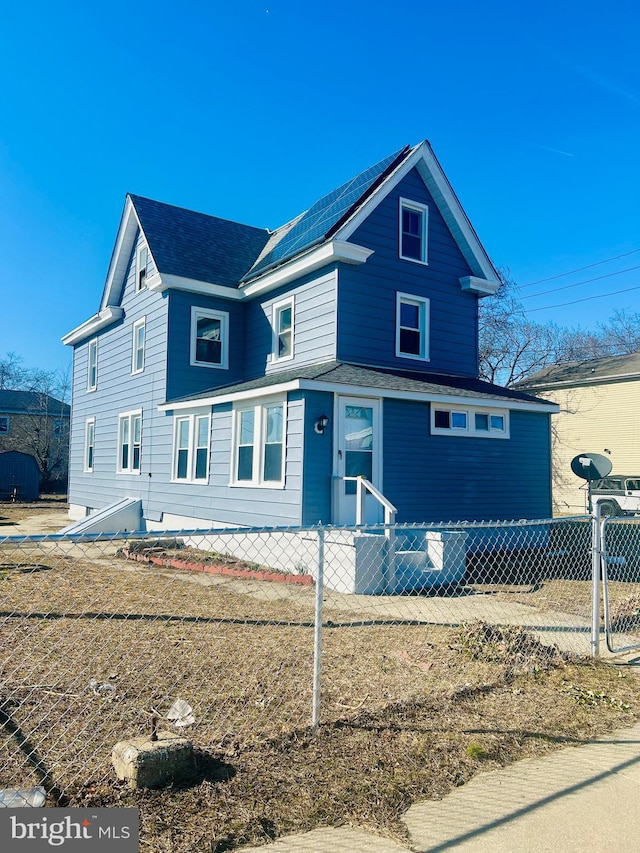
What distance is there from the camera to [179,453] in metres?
14.6

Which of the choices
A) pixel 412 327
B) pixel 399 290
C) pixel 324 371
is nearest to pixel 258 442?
pixel 324 371

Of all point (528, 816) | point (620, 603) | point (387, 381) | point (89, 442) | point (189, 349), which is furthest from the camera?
point (89, 442)

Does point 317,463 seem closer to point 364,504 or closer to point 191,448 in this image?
point 364,504

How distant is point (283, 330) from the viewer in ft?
46.3

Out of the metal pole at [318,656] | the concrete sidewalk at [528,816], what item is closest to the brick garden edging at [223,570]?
the metal pole at [318,656]

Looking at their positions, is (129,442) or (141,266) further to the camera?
(129,442)

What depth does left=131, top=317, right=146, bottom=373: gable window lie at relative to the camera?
16.5m

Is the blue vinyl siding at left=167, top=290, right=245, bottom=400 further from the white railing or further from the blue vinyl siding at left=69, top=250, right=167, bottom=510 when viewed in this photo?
the white railing

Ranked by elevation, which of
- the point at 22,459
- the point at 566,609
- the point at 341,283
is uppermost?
the point at 341,283

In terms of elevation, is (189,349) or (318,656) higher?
(189,349)

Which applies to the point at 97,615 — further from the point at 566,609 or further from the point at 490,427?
the point at 490,427

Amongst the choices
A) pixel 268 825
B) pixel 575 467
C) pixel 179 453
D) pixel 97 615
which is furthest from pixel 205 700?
pixel 575 467

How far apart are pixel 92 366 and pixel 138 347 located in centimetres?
459

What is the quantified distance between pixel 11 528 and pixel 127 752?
50.0 ft
